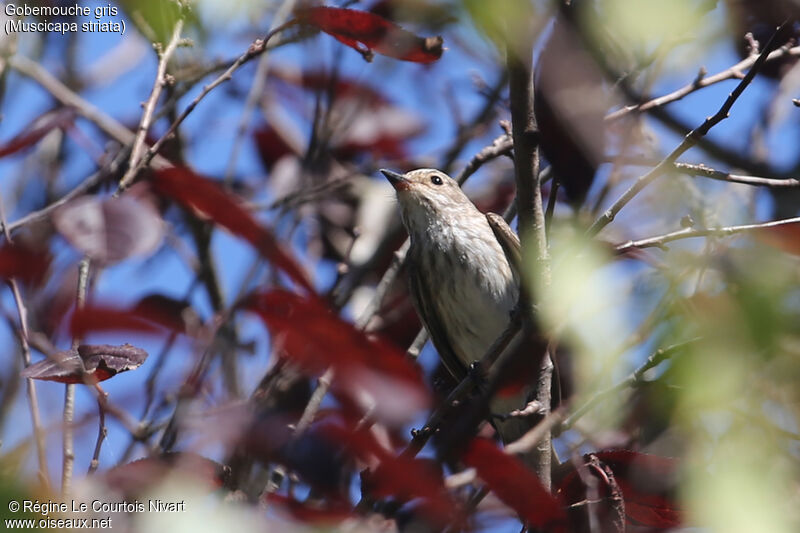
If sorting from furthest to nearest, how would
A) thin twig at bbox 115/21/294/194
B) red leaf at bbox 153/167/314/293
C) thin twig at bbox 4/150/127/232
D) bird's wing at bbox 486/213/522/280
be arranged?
bird's wing at bbox 486/213/522/280, thin twig at bbox 4/150/127/232, thin twig at bbox 115/21/294/194, red leaf at bbox 153/167/314/293

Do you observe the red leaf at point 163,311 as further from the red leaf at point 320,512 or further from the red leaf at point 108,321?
the red leaf at point 320,512

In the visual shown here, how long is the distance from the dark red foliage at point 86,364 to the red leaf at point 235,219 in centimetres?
45

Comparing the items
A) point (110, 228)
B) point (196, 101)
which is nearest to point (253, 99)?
point (196, 101)

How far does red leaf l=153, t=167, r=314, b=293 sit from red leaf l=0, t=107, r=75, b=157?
4.33 feet

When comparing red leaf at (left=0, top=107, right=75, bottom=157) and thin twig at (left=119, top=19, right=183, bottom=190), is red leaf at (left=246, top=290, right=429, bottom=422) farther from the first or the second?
red leaf at (left=0, top=107, right=75, bottom=157)

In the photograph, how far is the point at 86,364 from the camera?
7.32 ft

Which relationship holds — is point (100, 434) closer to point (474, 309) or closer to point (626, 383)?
point (626, 383)

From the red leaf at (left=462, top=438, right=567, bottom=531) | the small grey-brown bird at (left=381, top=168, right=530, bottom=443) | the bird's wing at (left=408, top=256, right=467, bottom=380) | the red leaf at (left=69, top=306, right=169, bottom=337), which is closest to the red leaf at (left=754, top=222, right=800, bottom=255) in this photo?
the red leaf at (left=462, top=438, right=567, bottom=531)

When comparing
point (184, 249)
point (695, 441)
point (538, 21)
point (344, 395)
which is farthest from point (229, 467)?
point (184, 249)

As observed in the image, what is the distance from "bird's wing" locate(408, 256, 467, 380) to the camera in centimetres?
462

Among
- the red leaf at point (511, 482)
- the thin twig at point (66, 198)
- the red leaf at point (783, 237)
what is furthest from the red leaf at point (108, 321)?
the red leaf at point (783, 237)

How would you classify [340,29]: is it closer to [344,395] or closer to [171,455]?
[344,395]

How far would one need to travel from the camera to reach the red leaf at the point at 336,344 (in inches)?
81.7

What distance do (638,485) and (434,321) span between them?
7.96 feet
